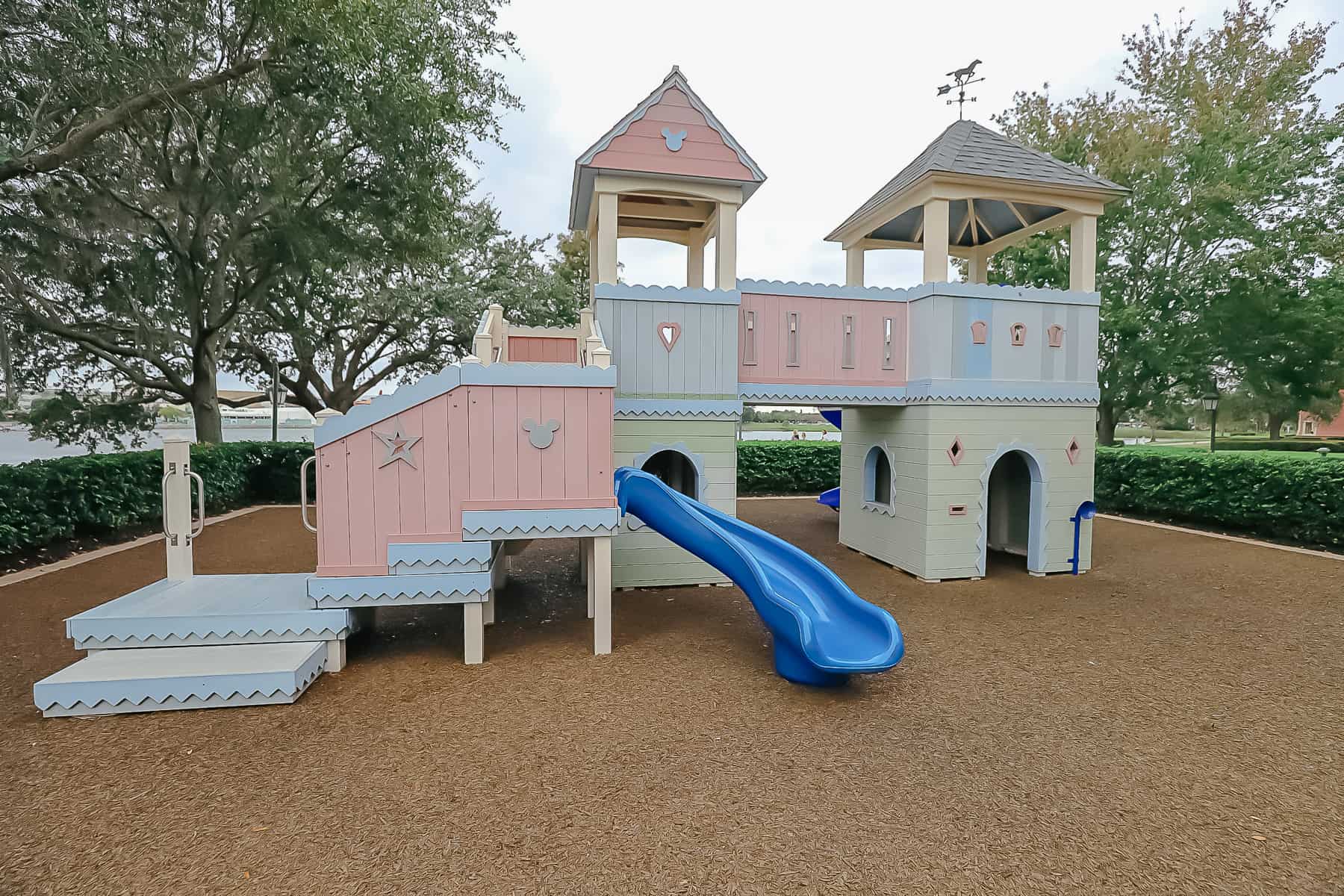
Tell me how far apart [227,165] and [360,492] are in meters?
9.76

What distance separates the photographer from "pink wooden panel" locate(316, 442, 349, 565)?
4691 mm

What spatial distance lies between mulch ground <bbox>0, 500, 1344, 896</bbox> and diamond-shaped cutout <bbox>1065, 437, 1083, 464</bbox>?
2570 mm

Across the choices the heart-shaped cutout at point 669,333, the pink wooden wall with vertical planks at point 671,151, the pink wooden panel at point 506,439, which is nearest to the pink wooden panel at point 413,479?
the pink wooden panel at point 506,439

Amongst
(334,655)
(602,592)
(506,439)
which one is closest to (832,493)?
(602,592)

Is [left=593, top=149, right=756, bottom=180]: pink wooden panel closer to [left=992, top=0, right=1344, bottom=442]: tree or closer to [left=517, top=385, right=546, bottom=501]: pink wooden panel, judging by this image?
[left=517, top=385, right=546, bottom=501]: pink wooden panel

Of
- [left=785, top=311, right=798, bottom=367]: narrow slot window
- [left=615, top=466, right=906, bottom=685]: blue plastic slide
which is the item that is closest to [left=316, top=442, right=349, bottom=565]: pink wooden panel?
[left=615, top=466, right=906, bottom=685]: blue plastic slide

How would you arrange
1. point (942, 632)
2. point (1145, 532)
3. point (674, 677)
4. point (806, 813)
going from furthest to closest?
point (1145, 532)
point (942, 632)
point (674, 677)
point (806, 813)

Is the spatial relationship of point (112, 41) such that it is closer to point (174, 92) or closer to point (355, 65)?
point (174, 92)

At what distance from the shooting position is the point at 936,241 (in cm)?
764

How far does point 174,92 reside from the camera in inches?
334

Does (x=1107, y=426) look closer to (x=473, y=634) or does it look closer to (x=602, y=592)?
(x=602, y=592)

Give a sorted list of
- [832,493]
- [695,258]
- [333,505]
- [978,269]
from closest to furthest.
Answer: [333,505] → [695,258] → [978,269] → [832,493]

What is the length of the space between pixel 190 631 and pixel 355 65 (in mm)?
8798

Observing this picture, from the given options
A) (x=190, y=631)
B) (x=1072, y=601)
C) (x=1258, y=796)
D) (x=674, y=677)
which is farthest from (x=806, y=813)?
(x=1072, y=601)
